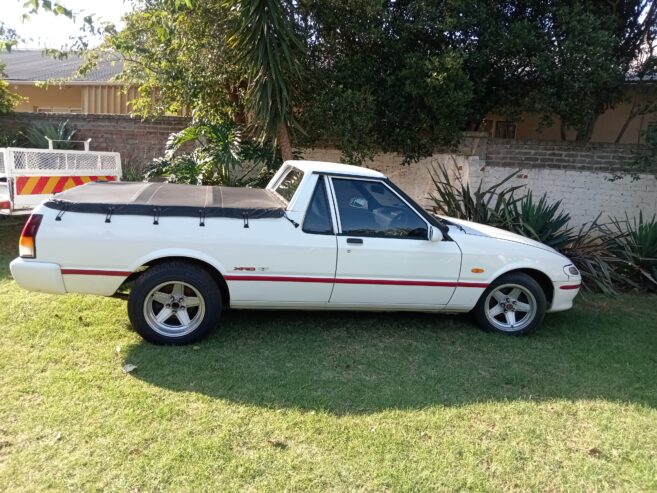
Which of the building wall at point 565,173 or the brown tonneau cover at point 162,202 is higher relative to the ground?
the building wall at point 565,173

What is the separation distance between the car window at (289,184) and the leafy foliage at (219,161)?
8.89ft

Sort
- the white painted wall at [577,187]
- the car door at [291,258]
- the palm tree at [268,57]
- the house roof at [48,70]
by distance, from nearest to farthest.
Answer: the car door at [291,258]
the palm tree at [268,57]
the white painted wall at [577,187]
the house roof at [48,70]

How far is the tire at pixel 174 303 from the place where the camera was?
4.26 m

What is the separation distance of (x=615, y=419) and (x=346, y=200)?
2.61 meters

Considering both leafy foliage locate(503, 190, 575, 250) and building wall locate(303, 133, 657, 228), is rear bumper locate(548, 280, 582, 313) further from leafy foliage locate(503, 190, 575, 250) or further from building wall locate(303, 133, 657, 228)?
building wall locate(303, 133, 657, 228)

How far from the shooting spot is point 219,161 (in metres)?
7.87

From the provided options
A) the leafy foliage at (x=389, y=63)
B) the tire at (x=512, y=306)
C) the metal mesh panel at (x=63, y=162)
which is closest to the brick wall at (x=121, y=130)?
the leafy foliage at (x=389, y=63)

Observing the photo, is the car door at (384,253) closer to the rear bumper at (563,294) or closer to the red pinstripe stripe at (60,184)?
the rear bumper at (563,294)

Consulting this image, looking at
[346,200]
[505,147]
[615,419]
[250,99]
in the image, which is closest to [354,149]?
[250,99]

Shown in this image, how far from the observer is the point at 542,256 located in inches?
200

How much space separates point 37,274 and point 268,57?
4.34 m

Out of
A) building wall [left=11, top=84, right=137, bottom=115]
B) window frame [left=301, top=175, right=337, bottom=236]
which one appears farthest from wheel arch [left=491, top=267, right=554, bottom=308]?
building wall [left=11, top=84, right=137, bottom=115]

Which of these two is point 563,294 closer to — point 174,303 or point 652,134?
point 174,303

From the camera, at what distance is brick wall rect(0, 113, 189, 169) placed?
9.90 metres
